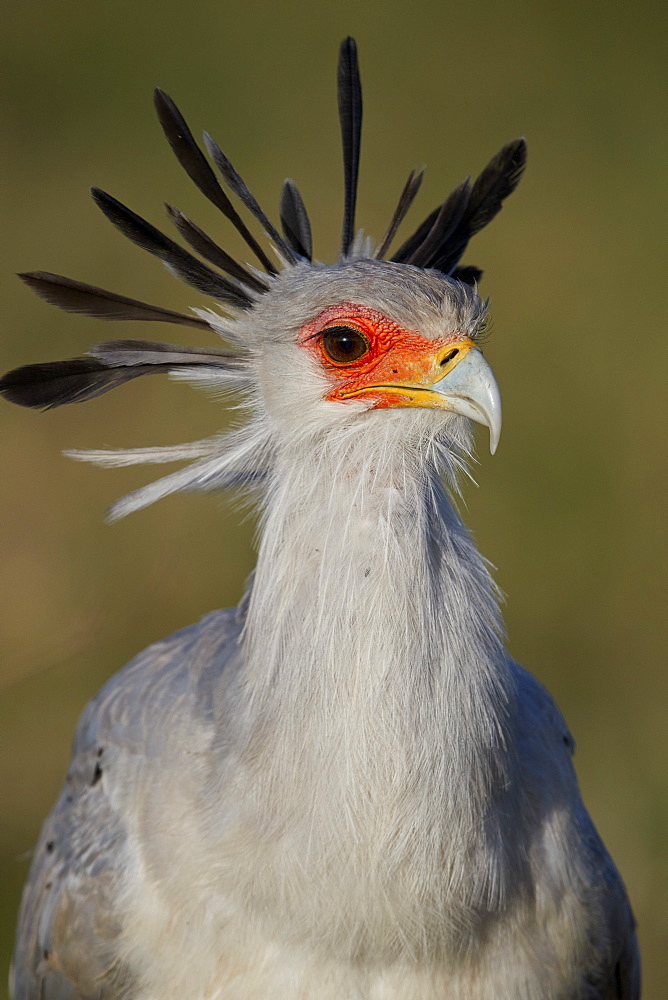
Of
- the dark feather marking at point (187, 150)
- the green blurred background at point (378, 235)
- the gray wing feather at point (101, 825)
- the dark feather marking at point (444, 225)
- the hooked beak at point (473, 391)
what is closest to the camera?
the hooked beak at point (473, 391)

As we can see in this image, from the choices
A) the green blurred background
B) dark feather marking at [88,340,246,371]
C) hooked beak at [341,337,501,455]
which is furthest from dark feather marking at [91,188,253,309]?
the green blurred background

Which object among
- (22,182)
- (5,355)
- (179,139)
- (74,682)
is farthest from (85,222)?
(179,139)

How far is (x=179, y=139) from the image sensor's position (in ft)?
8.45

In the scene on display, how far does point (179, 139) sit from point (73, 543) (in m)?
3.95

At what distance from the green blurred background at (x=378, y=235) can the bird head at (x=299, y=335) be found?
2.35 metres

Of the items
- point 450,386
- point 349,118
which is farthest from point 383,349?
point 349,118

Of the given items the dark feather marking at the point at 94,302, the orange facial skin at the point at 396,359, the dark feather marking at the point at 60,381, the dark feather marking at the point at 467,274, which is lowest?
the orange facial skin at the point at 396,359

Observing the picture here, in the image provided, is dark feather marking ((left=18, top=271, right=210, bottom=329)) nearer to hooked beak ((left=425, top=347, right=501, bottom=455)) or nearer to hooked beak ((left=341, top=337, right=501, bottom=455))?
hooked beak ((left=341, top=337, right=501, bottom=455))

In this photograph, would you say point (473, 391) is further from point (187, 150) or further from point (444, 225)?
point (187, 150)

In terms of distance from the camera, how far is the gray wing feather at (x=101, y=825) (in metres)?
2.65

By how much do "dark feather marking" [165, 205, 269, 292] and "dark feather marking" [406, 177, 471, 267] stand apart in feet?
1.42

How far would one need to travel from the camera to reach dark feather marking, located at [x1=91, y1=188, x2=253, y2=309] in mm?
2432

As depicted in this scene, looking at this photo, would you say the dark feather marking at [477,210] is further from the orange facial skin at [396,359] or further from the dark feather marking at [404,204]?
the orange facial skin at [396,359]

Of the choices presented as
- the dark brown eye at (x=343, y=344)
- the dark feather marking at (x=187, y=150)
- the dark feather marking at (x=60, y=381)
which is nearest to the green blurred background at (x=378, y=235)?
the dark feather marking at (x=60, y=381)
